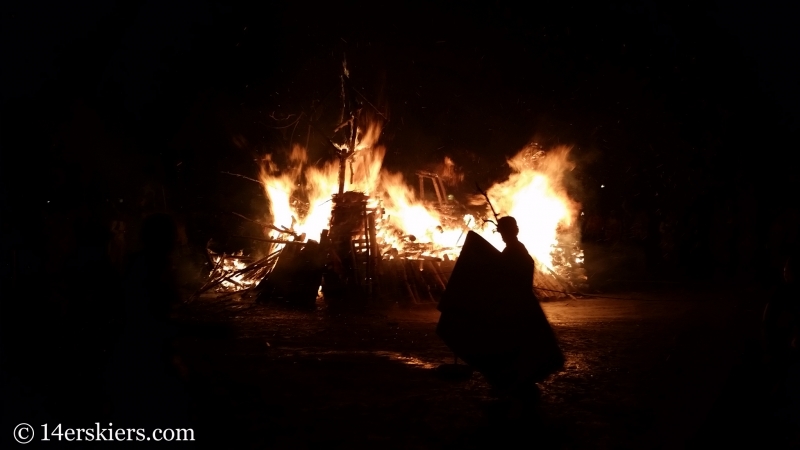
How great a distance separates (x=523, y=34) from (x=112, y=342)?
49.6ft

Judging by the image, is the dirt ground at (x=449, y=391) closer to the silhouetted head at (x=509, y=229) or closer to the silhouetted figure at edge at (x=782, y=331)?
the silhouetted figure at edge at (x=782, y=331)

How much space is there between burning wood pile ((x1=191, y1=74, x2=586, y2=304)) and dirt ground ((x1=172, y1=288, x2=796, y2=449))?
2.52m

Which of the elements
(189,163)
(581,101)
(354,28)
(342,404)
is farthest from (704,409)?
(189,163)

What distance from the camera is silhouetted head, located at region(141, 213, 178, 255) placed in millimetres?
3822

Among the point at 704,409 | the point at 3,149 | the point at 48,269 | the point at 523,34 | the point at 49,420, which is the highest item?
the point at 523,34

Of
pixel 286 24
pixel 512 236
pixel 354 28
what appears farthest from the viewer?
pixel 286 24

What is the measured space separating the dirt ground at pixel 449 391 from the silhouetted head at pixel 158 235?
2.57ft

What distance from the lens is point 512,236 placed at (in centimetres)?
499

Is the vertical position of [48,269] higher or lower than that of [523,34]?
lower

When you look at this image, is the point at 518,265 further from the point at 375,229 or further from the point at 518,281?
the point at 375,229

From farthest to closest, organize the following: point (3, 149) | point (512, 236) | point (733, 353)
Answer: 1. point (733, 353)
2. point (512, 236)
3. point (3, 149)

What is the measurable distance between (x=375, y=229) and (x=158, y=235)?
905 centimetres

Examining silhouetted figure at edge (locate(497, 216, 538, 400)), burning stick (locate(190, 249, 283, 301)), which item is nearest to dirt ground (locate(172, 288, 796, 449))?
silhouetted figure at edge (locate(497, 216, 538, 400))

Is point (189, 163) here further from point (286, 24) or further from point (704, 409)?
point (704, 409)
